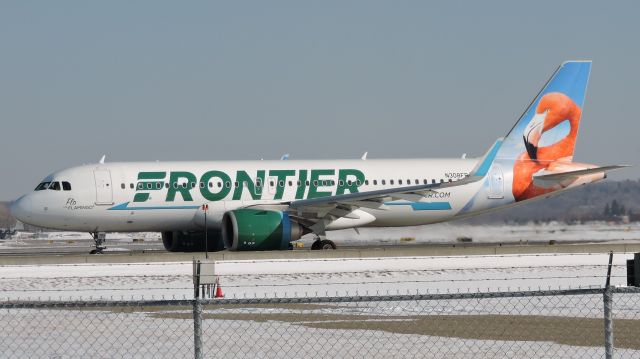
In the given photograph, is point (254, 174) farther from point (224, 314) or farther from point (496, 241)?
point (224, 314)

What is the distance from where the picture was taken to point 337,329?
49.6ft

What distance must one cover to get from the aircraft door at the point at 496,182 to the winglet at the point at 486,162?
Result: 0.35 m

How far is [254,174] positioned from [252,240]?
3.83m

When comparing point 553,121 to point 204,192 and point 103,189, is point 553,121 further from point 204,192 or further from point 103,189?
point 103,189

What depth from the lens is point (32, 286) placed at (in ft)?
76.5

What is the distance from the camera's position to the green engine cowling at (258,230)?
33.8m

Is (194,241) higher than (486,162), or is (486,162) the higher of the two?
(486,162)

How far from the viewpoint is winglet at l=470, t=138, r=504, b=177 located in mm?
37312

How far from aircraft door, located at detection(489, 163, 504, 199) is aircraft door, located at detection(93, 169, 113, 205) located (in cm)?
1224

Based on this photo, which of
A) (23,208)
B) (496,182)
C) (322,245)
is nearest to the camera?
(322,245)

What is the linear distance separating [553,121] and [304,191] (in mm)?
9110

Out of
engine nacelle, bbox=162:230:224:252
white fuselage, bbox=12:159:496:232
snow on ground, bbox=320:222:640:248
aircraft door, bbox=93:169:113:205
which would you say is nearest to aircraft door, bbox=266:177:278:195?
white fuselage, bbox=12:159:496:232

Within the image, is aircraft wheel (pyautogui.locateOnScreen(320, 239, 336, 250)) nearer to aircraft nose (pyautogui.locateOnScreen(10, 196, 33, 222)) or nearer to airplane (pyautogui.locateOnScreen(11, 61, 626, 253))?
airplane (pyautogui.locateOnScreen(11, 61, 626, 253))

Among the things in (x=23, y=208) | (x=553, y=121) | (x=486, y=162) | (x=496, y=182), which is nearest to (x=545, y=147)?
(x=553, y=121)
